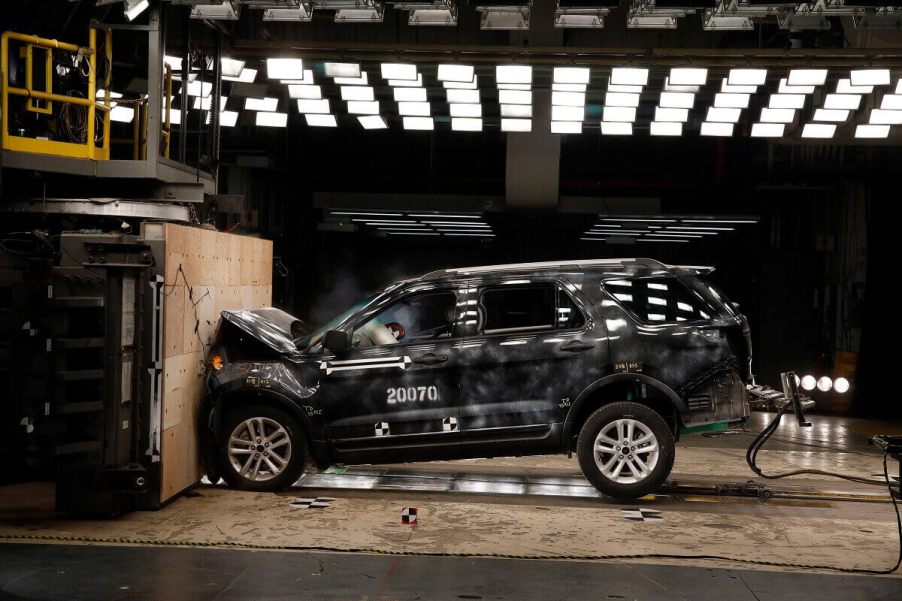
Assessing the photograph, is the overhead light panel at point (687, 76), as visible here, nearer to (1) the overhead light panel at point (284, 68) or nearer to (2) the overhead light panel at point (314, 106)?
(1) the overhead light panel at point (284, 68)

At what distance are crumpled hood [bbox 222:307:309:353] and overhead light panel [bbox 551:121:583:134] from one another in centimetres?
584

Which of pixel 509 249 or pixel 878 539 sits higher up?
pixel 509 249

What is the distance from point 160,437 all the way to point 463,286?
9.20 ft

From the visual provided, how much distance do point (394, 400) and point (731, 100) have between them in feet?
23.8

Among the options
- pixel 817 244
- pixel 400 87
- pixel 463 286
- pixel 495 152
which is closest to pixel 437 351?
pixel 463 286

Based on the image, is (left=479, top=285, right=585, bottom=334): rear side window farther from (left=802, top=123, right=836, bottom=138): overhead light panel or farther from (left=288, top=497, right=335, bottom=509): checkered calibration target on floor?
(left=802, top=123, right=836, bottom=138): overhead light panel

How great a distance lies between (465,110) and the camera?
13.8m

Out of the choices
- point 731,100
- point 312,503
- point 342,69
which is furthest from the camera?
point 731,100

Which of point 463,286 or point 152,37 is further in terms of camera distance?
point 152,37

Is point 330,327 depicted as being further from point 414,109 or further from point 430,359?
point 414,109

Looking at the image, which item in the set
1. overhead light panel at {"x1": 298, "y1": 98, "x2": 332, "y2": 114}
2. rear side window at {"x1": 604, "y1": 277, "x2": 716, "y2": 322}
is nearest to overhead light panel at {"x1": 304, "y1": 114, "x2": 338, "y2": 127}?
overhead light panel at {"x1": 298, "y1": 98, "x2": 332, "y2": 114}

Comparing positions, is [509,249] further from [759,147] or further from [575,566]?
[575,566]

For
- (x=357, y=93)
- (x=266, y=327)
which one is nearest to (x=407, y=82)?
(x=357, y=93)

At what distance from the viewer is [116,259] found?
761 centimetres
